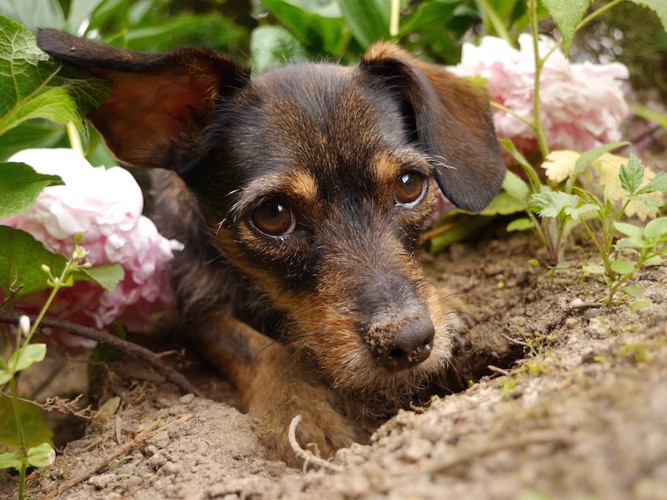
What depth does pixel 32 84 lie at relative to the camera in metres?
2.43

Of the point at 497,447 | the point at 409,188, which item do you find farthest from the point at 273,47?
the point at 497,447

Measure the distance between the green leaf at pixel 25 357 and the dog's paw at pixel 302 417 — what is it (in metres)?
0.85

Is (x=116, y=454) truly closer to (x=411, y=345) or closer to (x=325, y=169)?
(x=411, y=345)

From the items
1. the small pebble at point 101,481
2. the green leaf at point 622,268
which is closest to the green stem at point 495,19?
the green leaf at point 622,268

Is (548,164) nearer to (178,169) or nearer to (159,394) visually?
(178,169)

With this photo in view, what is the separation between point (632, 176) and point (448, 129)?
0.81 meters

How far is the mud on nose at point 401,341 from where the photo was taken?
2.15 meters

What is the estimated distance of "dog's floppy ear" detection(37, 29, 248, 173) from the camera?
7.84ft

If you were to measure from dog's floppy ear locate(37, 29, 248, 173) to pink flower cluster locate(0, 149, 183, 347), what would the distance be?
0.20 metres

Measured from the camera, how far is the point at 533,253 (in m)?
3.09

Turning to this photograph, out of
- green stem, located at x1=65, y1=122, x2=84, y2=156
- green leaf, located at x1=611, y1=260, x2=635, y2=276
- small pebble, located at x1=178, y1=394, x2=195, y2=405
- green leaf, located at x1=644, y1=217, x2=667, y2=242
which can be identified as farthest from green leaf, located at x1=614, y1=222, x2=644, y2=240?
green stem, located at x1=65, y1=122, x2=84, y2=156

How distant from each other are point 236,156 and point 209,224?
369 millimetres

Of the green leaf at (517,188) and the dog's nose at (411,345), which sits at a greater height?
the green leaf at (517,188)

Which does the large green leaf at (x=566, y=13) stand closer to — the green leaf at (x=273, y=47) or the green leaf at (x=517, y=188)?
the green leaf at (x=517, y=188)
